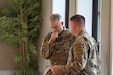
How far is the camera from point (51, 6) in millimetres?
4652

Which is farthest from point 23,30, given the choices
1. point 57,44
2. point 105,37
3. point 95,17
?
point 105,37

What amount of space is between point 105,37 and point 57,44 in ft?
1.93

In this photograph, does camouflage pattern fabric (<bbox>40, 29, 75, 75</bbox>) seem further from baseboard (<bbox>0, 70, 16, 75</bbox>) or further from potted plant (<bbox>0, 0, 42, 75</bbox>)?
baseboard (<bbox>0, 70, 16, 75</bbox>)

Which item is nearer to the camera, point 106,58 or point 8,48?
point 106,58

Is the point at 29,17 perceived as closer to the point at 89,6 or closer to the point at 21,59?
the point at 21,59

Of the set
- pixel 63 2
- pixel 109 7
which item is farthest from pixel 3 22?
pixel 109 7

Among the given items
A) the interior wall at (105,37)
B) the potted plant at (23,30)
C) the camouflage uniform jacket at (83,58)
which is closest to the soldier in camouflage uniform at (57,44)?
the interior wall at (105,37)

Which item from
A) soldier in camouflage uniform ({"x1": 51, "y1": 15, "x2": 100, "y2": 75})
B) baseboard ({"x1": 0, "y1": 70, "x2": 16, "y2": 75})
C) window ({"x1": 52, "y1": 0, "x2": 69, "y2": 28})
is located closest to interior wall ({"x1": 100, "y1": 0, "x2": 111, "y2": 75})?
soldier in camouflage uniform ({"x1": 51, "y1": 15, "x2": 100, "y2": 75})

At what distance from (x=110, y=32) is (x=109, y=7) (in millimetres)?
281

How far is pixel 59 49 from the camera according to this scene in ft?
10.2

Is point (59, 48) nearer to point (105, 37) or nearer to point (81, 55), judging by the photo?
point (105, 37)

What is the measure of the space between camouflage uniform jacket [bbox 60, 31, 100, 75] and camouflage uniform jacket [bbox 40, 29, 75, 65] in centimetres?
→ 55

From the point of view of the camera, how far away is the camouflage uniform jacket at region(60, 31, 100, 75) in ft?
7.64

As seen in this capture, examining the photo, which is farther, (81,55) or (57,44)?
(57,44)
